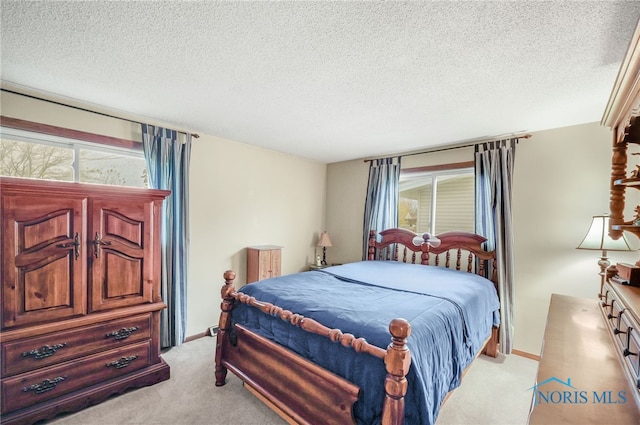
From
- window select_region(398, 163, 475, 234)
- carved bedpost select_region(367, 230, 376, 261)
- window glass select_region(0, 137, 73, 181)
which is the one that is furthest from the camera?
carved bedpost select_region(367, 230, 376, 261)

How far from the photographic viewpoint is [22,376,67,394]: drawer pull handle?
187 cm

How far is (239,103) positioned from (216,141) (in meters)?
A: 1.26

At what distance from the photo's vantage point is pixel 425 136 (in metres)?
3.31

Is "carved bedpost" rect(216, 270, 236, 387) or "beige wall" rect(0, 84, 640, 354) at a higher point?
"beige wall" rect(0, 84, 640, 354)

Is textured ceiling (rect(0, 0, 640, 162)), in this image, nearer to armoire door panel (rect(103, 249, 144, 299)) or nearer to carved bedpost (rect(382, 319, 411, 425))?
armoire door panel (rect(103, 249, 144, 299))

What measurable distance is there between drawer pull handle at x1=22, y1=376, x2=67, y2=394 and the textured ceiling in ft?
7.34

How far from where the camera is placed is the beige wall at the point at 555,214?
8.84 feet

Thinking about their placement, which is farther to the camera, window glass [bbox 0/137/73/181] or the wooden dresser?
window glass [bbox 0/137/73/181]

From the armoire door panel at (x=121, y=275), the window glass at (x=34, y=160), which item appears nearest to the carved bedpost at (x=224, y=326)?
the armoire door panel at (x=121, y=275)

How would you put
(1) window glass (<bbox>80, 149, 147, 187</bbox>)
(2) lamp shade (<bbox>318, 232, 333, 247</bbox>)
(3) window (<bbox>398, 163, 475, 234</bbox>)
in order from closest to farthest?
(1) window glass (<bbox>80, 149, 147, 187</bbox>) < (3) window (<bbox>398, 163, 475, 234</bbox>) < (2) lamp shade (<bbox>318, 232, 333, 247</bbox>)

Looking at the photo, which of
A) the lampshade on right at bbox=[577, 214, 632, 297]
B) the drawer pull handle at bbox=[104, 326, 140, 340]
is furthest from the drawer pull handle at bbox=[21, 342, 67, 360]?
the lampshade on right at bbox=[577, 214, 632, 297]

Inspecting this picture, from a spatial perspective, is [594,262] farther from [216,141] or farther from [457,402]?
[216,141]

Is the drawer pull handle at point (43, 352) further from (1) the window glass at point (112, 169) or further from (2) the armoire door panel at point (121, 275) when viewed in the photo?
(1) the window glass at point (112, 169)
